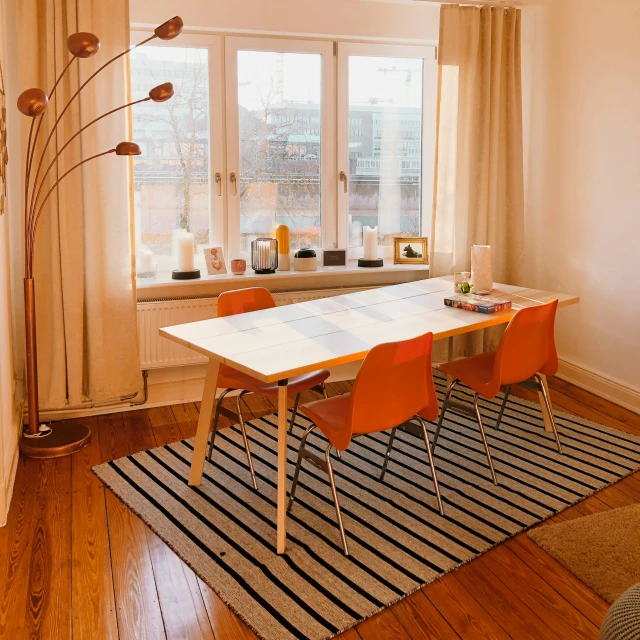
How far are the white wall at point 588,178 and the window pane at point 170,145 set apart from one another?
2.05 metres

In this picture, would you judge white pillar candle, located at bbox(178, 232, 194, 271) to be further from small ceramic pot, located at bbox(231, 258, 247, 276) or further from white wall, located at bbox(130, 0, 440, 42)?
white wall, located at bbox(130, 0, 440, 42)

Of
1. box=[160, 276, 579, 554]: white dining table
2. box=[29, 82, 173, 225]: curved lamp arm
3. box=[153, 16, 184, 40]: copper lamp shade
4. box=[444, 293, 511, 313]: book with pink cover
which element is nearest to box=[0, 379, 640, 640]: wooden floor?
box=[160, 276, 579, 554]: white dining table

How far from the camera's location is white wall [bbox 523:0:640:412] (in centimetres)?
398

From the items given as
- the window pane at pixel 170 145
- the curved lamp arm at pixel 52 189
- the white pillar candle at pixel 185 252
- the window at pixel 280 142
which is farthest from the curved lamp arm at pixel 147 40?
the white pillar candle at pixel 185 252

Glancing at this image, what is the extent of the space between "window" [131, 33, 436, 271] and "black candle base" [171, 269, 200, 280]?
0.66ft

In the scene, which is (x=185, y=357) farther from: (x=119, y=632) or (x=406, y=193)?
(x=119, y=632)

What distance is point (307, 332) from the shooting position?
2916 millimetres

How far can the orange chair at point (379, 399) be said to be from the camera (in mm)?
2564

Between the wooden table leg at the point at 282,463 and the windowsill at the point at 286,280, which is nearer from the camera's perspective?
the wooden table leg at the point at 282,463

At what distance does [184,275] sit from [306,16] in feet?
5.34

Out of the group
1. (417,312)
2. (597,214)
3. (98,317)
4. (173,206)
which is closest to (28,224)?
(98,317)

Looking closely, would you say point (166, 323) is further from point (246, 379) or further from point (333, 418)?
point (333, 418)

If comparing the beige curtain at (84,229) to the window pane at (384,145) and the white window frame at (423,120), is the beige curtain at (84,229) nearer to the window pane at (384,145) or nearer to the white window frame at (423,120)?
the white window frame at (423,120)

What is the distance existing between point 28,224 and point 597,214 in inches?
118
